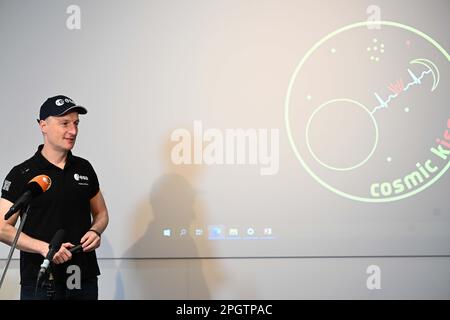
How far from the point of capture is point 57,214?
2.59 meters

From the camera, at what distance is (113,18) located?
376cm

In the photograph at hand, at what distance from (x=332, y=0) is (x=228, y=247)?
66.7 inches

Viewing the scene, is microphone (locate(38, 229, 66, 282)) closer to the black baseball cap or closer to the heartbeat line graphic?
the black baseball cap

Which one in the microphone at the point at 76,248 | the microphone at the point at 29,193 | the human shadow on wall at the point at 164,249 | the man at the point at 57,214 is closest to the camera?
the microphone at the point at 29,193

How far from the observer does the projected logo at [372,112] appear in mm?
3805

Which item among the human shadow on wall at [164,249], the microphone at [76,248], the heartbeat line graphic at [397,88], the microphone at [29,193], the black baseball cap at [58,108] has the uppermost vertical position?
the heartbeat line graphic at [397,88]

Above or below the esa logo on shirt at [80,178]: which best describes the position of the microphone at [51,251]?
below

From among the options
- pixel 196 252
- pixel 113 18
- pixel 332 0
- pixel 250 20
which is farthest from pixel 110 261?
pixel 332 0

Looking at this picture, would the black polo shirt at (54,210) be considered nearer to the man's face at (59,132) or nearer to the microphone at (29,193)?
the man's face at (59,132)

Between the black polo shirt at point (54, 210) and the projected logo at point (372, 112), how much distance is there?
1.58 meters

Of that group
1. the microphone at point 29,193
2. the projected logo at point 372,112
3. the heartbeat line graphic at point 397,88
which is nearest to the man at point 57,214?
the microphone at point 29,193

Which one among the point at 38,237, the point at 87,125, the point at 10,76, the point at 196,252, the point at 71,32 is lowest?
the point at 196,252

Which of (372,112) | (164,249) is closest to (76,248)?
(164,249)
